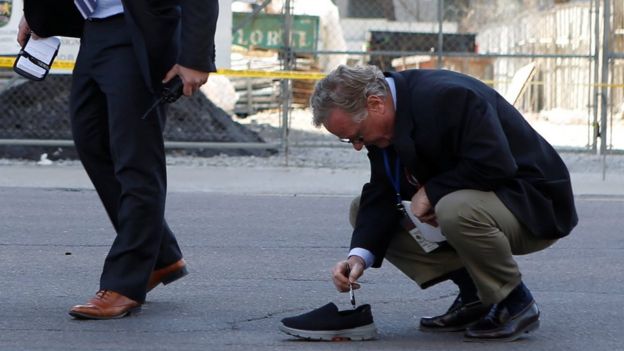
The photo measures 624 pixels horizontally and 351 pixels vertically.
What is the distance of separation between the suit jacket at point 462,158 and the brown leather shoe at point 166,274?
38.7 inches

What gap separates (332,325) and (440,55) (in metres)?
8.34

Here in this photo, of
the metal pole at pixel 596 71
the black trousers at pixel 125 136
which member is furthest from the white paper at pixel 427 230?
the metal pole at pixel 596 71

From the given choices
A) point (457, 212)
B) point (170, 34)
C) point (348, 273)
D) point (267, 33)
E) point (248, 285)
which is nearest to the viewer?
point (457, 212)

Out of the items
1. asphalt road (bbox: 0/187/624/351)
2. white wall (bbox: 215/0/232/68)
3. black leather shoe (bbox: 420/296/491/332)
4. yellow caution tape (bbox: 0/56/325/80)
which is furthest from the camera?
white wall (bbox: 215/0/232/68)

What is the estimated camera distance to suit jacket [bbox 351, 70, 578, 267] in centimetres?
438

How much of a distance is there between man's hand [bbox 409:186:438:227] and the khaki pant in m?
0.06

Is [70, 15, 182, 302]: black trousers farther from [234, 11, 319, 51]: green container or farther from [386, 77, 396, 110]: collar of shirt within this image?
[234, 11, 319, 51]: green container

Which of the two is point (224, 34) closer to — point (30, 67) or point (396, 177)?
point (30, 67)

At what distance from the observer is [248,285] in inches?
238

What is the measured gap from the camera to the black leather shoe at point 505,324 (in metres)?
4.71

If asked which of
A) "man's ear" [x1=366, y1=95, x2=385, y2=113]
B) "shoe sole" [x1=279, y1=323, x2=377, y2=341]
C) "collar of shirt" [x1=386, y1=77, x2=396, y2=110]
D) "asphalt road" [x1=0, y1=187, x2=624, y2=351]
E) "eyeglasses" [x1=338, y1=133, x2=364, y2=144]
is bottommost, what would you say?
"asphalt road" [x1=0, y1=187, x2=624, y2=351]

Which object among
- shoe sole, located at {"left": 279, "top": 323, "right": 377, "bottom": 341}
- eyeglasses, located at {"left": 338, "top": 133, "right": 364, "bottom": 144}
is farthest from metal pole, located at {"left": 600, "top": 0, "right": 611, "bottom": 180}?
eyeglasses, located at {"left": 338, "top": 133, "right": 364, "bottom": 144}

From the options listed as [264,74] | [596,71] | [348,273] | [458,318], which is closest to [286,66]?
[264,74]

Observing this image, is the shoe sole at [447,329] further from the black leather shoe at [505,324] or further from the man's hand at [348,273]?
the man's hand at [348,273]
